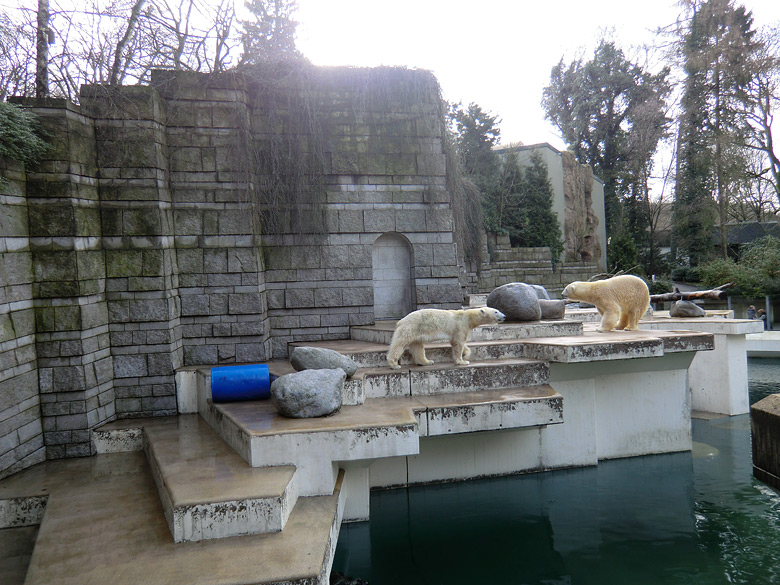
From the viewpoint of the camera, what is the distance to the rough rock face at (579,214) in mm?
22969

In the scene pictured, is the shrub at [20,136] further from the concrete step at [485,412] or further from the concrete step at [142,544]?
the concrete step at [485,412]

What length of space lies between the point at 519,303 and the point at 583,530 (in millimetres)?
3397

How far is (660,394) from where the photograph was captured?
761 cm

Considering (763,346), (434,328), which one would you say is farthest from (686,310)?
(434,328)

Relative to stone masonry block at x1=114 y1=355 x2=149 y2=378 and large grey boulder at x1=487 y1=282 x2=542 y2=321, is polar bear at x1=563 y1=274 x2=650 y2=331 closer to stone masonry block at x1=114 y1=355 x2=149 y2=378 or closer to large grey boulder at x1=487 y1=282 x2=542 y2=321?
large grey boulder at x1=487 y1=282 x2=542 y2=321

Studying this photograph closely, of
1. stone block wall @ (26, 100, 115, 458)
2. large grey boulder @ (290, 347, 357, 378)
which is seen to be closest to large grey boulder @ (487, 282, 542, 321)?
large grey boulder @ (290, 347, 357, 378)

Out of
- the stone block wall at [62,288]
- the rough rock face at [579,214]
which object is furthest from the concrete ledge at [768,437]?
the rough rock face at [579,214]

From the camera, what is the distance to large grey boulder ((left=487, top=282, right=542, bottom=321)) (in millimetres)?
8250

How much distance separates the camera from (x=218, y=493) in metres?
4.06

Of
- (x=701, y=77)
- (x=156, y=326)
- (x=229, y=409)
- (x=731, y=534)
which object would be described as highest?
(x=701, y=77)

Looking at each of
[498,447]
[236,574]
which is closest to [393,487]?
[498,447]

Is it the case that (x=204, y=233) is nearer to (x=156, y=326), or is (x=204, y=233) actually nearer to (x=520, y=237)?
(x=156, y=326)

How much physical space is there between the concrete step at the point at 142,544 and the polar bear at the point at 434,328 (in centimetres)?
177

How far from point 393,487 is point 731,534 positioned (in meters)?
3.49
